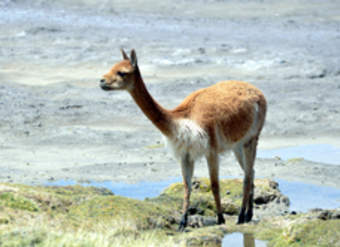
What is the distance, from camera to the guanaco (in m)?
8.90

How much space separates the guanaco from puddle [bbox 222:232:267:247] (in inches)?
22.0

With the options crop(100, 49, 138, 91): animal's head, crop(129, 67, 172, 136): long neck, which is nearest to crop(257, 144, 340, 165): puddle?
crop(129, 67, 172, 136): long neck

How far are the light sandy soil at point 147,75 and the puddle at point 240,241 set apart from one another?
416 cm

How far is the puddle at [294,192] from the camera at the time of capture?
11.3 meters

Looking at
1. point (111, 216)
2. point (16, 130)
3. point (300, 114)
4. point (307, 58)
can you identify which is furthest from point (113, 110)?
point (111, 216)

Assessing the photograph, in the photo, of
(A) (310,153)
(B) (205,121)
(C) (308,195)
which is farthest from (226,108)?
(A) (310,153)

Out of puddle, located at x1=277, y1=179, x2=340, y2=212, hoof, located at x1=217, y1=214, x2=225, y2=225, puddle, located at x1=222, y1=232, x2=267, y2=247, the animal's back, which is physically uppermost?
the animal's back

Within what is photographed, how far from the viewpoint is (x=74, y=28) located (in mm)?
36531

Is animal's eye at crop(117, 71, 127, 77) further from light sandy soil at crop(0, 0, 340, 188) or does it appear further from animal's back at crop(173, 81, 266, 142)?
light sandy soil at crop(0, 0, 340, 188)

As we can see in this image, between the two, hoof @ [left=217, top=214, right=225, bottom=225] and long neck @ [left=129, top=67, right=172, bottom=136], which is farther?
hoof @ [left=217, top=214, right=225, bottom=225]

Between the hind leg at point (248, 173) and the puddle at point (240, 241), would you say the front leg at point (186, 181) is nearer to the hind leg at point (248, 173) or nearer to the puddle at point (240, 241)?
Result: the puddle at point (240, 241)

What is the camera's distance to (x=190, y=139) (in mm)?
8953

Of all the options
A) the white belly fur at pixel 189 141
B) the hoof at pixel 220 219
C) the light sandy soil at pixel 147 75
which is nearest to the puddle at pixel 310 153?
the light sandy soil at pixel 147 75

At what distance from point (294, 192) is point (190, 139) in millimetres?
3871
